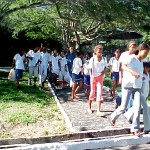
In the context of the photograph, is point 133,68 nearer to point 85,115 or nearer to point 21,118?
point 85,115

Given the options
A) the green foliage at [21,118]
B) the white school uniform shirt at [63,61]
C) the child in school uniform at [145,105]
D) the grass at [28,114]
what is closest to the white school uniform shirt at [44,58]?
the white school uniform shirt at [63,61]

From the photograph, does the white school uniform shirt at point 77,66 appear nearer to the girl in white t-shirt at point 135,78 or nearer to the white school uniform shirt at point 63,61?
the white school uniform shirt at point 63,61

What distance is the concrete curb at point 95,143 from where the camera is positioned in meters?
5.98

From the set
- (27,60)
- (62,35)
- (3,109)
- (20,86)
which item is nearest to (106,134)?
(3,109)

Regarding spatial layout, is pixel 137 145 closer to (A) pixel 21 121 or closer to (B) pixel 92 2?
(A) pixel 21 121

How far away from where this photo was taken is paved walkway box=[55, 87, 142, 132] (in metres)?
7.73

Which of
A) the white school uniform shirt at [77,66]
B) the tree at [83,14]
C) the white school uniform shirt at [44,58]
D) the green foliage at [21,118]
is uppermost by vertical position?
the tree at [83,14]

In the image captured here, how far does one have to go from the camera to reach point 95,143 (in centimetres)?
623

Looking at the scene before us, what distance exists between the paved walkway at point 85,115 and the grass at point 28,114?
0.29 metres

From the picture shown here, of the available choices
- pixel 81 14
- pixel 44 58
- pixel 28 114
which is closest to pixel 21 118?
pixel 28 114

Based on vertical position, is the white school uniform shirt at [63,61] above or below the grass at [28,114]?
above

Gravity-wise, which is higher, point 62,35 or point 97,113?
point 62,35

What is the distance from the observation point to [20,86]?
14086 millimetres

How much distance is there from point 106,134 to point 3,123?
7.84 feet
